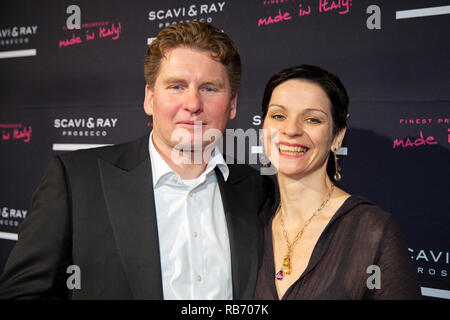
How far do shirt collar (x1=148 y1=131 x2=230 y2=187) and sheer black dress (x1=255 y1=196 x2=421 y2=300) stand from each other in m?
0.47

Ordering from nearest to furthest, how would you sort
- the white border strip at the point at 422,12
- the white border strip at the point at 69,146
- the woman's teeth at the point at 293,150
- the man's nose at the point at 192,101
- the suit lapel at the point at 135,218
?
the suit lapel at the point at 135,218 < the man's nose at the point at 192,101 < the woman's teeth at the point at 293,150 < the white border strip at the point at 422,12 < the white border strip at the point at 69,146

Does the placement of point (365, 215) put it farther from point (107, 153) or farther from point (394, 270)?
point (107, 153)

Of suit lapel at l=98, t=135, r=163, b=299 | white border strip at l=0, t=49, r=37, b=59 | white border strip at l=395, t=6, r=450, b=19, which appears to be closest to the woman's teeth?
suit lapel at l=98, t=135, r=163, b=299

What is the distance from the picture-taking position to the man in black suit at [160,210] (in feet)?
4.23

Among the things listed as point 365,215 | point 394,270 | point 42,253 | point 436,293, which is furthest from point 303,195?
point 42,253

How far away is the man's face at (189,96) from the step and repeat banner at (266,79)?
0.76m

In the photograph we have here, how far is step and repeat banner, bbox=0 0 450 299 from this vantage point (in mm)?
1829

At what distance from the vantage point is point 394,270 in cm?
128

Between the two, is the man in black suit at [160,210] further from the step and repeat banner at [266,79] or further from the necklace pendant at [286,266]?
the step and repeat banner at [266,79]

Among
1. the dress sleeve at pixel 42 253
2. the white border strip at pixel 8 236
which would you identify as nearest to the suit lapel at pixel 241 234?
the dress sleeve at pixel 42 253

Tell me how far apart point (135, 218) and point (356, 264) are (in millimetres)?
811
